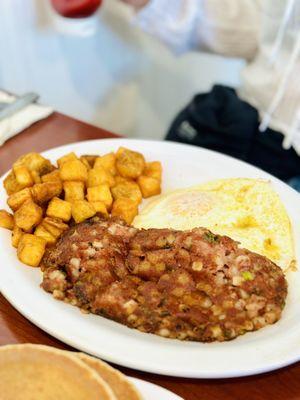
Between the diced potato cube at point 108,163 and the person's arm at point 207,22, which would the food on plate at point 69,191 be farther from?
the person's arm at point 207,22

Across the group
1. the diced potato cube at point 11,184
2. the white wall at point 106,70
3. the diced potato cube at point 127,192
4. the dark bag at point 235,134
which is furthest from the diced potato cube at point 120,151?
the white wall at point 106,70

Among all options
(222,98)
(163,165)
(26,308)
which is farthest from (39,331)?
(222,98)

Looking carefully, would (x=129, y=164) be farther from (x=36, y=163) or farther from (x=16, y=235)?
(x=16, y=235)

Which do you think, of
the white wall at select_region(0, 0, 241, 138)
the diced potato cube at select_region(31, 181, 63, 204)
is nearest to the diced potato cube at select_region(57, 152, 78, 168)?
the diced potato cube at select_region(31, 181, 63, 204)

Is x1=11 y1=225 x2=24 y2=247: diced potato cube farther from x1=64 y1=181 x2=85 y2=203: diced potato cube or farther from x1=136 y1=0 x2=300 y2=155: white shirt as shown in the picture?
x1=136 y1=0 x2=300 y2=155: white shirt

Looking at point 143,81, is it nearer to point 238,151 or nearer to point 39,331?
point 238,151
